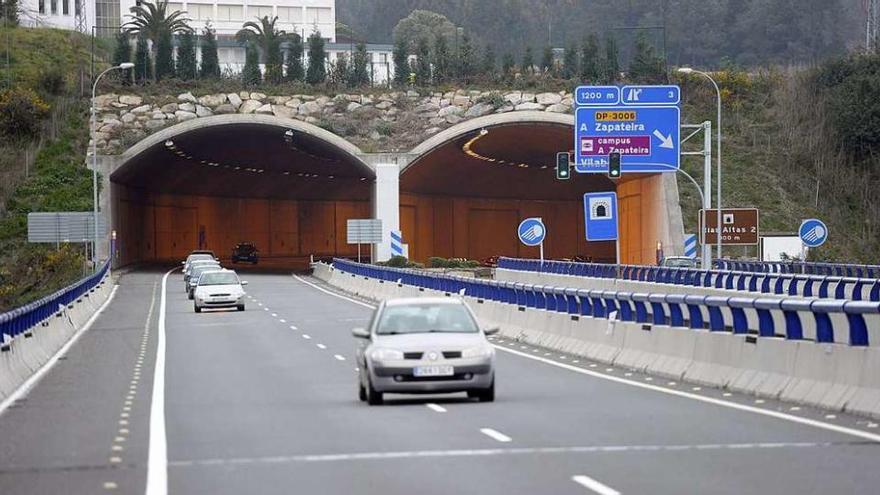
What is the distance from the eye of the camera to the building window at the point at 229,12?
159m

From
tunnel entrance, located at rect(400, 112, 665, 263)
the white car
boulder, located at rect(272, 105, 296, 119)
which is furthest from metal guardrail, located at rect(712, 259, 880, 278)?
boulder, located at rect(272, 105, 296, 119)

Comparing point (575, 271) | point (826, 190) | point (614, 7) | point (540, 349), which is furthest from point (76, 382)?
point (614, 7)

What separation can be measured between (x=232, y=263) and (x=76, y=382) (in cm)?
7732

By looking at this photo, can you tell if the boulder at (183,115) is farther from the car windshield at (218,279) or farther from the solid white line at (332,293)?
the car windshield at (218,279)

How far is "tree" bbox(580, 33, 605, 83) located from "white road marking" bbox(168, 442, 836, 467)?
7989 cm

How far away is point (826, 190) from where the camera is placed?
87625mm

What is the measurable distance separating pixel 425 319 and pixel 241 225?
91112 millimetres

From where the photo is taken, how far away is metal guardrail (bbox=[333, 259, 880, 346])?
19.5 meters

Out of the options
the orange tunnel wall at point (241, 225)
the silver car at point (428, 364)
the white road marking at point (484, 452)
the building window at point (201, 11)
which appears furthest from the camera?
the building window at point (201, 11)

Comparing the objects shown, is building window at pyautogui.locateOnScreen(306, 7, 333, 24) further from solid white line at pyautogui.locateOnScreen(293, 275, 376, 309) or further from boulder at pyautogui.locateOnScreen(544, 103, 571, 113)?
solid white line at pyautogui.locateOnScreen(293, 275, 376, 309)

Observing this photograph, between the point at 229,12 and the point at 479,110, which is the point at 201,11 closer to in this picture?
the point at 229,12

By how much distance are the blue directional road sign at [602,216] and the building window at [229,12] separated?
104900 mm

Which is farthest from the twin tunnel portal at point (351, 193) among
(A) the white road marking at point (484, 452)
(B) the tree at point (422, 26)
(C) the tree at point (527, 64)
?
(B) the tree at point (422, 26)

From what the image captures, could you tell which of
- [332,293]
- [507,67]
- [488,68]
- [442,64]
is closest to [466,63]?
[442,64]
